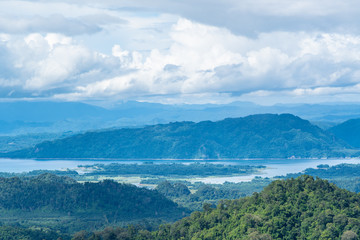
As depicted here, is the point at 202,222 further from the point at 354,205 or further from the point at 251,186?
the point at 251,186

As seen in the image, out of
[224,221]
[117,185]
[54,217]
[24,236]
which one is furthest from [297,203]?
[117,185]

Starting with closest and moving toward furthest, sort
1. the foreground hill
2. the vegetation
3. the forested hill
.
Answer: the forested hill, the foreground hill, the vegetation

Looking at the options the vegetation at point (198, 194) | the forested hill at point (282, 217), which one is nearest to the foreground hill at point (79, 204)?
the vegetation at point (198, 194)

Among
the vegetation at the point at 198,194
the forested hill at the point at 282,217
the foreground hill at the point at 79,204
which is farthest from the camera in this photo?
the vegetation at the point at 198,194

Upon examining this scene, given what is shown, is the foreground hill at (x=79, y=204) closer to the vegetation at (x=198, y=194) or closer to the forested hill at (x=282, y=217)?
the vegetation at (x=198, y=194)

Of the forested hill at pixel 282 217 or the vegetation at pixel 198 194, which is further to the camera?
the vegetation at pixel 198 194

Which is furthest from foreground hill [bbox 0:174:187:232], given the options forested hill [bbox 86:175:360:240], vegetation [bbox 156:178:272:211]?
forested hill [bbox 86:175:360:240]

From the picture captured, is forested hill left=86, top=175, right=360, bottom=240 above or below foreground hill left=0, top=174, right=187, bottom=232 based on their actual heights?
above

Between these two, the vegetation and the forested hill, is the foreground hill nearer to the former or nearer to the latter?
the vegetation
